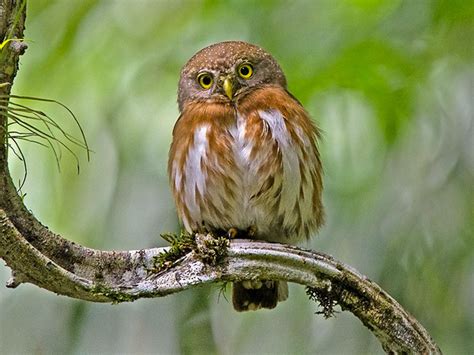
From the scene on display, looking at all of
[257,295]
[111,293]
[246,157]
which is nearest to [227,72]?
[246,157]

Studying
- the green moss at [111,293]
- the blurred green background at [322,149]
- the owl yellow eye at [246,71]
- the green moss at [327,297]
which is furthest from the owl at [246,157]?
the green moss at [111,293]

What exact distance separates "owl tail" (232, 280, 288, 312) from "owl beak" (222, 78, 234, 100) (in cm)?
83

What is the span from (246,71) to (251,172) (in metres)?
0.58

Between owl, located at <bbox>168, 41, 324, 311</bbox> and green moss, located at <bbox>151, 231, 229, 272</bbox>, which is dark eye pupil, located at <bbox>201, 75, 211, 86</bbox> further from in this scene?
green moss, located at <bbox>151, 231, 229, 272</bbox>

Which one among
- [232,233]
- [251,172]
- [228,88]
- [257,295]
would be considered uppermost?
[228,88]

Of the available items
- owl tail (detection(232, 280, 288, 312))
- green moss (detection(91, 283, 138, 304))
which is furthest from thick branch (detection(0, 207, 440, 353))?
owl tail (detection(232, 280, 288, 312))

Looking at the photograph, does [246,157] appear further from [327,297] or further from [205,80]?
[327,297]

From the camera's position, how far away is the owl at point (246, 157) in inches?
140

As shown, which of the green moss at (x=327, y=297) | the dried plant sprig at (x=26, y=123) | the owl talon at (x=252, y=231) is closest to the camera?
the dried plant sprig at (x=26, y=123)

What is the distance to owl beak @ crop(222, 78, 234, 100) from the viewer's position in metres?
3.73

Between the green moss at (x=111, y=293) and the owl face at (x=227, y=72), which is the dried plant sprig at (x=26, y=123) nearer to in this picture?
the green moss at (x=111, y=293)

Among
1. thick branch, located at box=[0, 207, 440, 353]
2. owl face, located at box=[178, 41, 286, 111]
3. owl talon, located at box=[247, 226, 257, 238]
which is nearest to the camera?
thick branch, located at box=[0, 207, 440, 353]

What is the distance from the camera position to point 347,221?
3.92 meters

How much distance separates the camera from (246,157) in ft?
11.6
